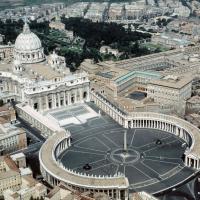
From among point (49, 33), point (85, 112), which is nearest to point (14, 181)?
point (85, 112)

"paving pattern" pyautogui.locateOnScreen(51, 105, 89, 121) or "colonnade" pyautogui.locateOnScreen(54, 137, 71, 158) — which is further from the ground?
"paving pattern" pyautogui.locateOnScreen(51, 105, 89, 121)

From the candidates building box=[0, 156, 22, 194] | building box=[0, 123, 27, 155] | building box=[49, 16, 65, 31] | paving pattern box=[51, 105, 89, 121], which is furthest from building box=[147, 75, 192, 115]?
building box=[49, 16, 65, 31]

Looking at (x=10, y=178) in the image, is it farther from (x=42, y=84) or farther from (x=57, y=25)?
(x=57, y=25)

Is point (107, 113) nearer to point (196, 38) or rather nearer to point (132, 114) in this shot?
point (132, 114)

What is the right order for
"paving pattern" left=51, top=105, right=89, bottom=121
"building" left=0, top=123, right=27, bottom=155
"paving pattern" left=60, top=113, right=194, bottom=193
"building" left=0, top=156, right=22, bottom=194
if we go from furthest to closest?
"paving pattern" left=51, top=105, right=89, bottom=121
"building" left=0, top=123, right=27, bottom=155
"paving pattern" left=60, top=113, right=194, bottom=193
"building" left=0, top=156, right=22, bottom=194

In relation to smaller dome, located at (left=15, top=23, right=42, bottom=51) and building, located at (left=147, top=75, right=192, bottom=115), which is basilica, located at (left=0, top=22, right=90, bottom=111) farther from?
building, located at (left=147, top=75, right=192, bottom=115)

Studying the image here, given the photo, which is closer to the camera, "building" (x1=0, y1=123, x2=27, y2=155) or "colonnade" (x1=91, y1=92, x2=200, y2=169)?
"building" (x1=0, y1=123, x2=27, y2=155)

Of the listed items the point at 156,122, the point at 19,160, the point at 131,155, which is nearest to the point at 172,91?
the point at 156,122

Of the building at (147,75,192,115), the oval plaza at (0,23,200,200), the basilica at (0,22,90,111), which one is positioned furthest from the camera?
the basilica at (0,22,90,111)
